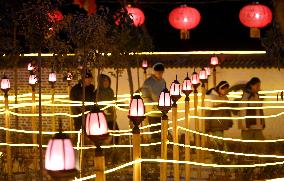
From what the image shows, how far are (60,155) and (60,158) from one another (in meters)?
0.02

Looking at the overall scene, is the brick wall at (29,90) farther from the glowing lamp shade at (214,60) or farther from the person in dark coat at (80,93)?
the glowing lamp shade at (214,60)

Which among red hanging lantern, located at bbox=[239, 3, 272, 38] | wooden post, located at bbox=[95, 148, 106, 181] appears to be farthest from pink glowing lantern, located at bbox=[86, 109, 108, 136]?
red hanging lantern, located at bbox=[239, 3, 272, 38]

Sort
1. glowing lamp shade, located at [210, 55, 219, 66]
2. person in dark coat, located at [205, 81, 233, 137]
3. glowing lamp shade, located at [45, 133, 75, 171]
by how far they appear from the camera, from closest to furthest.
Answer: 1. glowing lamp shade, located at [45, 133, 75, 171]
2. person in dark coat, located at [205, 81, 233, 137]
3. glowing lamp shade, located at [210, 55, 219, 66]

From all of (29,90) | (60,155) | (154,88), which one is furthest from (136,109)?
(29,90)

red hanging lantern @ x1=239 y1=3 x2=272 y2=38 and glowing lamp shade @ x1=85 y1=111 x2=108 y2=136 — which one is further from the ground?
red hanging lantern @ x1=239 y1=3 x2=272 y2=38

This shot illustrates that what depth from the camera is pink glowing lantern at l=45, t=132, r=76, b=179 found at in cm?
530

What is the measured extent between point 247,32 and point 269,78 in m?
4.39

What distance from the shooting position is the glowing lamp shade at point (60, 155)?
5.30 meters

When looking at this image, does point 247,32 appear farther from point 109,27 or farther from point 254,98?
point 109,27

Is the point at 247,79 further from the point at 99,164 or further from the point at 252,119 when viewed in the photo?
the point at 99,164

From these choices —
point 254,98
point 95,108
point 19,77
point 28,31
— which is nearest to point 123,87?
point 19,77

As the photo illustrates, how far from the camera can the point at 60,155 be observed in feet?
17.4

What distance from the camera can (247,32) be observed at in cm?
2098

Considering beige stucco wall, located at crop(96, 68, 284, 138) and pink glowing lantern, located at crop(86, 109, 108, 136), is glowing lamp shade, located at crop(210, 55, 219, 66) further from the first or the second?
pink glowing lantern, located at crop(86, 109, 108, 136)
